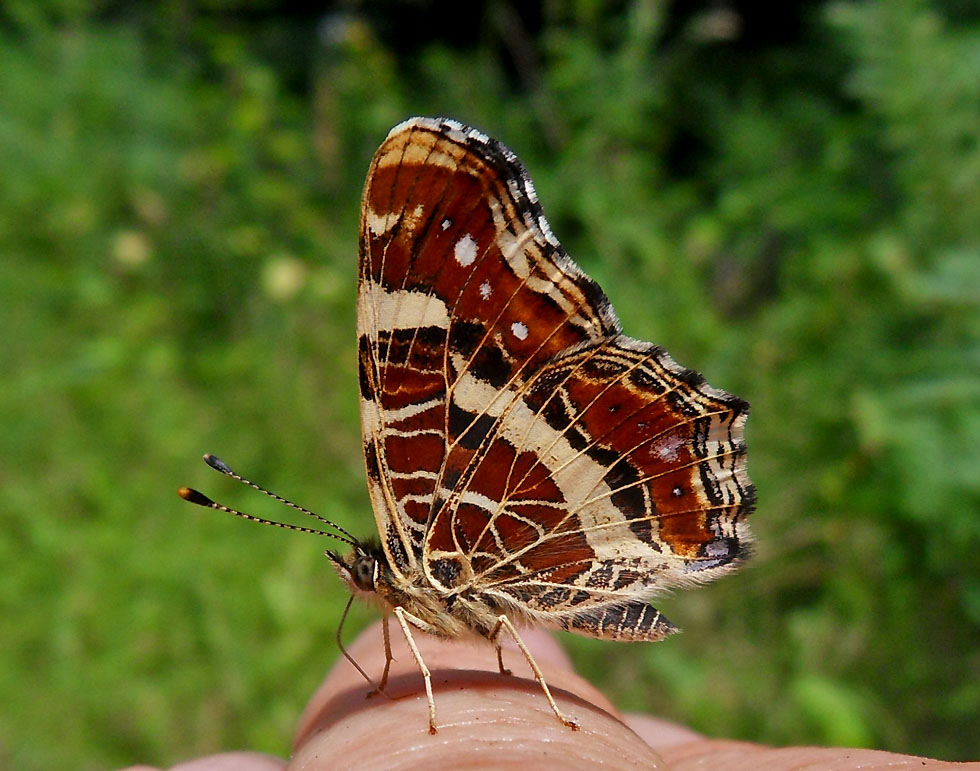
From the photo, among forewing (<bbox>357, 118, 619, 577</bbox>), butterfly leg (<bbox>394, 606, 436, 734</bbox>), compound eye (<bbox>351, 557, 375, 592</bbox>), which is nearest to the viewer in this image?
butterfly leg (<bbox>394, 606, 436, 734</bbox>)

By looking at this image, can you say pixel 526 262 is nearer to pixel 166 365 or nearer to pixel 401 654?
pixel 401 654

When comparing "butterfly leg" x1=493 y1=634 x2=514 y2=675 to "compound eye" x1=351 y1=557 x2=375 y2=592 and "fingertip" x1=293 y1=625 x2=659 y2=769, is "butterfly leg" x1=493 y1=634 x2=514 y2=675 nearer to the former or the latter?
"fingertip" x1=293 y1=625 x2=659 y2=769

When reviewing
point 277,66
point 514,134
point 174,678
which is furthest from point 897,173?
point 277,66

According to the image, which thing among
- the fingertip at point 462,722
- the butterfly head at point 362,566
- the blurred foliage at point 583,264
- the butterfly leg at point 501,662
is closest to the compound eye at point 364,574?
the butterfly head at point 362,566

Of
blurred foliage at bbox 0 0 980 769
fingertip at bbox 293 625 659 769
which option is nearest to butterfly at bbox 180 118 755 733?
fingertip at bbox 293 625 659 769

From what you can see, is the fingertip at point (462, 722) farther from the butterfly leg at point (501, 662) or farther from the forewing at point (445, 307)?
the forewing at point (445, 307)

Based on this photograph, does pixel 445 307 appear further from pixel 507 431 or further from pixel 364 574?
pixel 364 574
